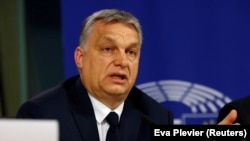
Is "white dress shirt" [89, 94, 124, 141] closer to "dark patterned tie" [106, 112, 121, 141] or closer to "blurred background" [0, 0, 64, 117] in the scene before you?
"dark patterned tie" [106, 112, 121, 141]

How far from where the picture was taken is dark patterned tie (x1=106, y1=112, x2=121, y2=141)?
54.1 inches

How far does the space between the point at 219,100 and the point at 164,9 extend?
1.36 feet

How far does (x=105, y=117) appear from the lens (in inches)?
56.5

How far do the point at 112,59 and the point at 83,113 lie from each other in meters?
0.16

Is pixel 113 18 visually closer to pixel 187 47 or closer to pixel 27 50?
pixel 187 47

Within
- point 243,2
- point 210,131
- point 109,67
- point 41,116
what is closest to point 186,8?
point 243,2


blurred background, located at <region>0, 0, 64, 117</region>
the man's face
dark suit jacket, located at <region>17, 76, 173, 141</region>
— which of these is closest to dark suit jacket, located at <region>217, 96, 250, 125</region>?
dark suit jacket, located at <region>17, 76, 173, 141</region>

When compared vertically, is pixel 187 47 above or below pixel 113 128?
above

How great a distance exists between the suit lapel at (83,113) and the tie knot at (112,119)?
4 cm

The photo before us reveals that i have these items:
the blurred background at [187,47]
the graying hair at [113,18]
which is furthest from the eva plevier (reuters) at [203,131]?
the blurred background at [187,47]

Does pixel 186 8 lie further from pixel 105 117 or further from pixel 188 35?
pixel 105 117

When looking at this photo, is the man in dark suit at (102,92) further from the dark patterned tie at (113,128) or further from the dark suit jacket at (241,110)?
the dark suit jacket at (241,110)

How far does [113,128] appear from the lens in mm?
1407

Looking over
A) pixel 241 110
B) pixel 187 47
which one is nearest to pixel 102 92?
pixel 241 110
